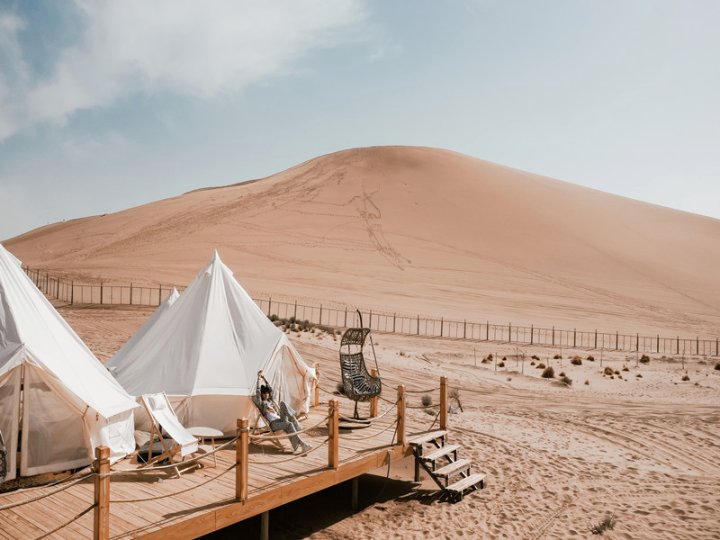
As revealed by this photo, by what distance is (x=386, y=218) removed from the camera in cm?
6825

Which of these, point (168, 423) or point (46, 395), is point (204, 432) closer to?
point (168, 423)

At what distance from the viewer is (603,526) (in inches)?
388

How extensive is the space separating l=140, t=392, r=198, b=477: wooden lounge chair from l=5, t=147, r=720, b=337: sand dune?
32819mm

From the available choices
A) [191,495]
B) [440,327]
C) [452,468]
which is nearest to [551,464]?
[452,468]

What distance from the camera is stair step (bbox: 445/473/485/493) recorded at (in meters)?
10.9

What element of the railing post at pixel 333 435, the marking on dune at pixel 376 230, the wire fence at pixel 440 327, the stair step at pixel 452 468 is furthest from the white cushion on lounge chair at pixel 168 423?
the marking on dune at pixel 376 230

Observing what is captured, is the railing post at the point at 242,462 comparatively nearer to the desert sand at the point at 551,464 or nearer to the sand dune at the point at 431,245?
the desert sand at the point at 551,464

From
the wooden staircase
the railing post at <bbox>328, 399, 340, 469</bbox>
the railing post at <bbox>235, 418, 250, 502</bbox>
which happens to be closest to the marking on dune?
the wooden staircase

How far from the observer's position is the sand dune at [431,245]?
47.1 metres

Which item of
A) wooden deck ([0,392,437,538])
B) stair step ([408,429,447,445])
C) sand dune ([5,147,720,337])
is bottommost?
stair step ([408,429,447,445])

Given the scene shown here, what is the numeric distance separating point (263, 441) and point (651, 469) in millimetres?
8039

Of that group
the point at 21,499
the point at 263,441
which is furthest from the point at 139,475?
the point at 263,441

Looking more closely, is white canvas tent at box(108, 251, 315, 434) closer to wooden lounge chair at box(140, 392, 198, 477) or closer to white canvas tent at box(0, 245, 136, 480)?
wooden lounge chair at box(140, 392, 198, 477)

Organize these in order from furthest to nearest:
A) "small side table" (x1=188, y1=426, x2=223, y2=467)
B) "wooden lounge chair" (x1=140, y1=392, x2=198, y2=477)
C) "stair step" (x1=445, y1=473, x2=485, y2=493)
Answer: "stair step" (x1=445, y1=473, x2=485, y2=493) → "small side table" (x1=188, y1=426, x2=223, y2=467) → "wooden lounge chair" (x1=140, y1=392, x2=198, y2=477)
